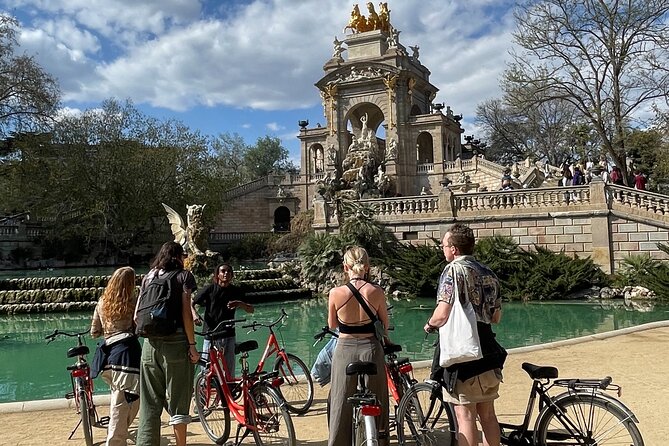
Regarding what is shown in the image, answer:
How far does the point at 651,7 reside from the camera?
20641 mm

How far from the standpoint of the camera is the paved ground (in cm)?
537

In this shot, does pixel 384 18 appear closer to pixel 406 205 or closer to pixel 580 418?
pixel 406 205

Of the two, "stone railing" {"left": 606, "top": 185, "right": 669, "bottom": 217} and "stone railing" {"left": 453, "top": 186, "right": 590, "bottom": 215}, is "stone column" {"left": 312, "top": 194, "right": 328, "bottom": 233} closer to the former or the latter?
"stone railing" {"left": 453, "top": 186, "right": 590, "bottom": 215}

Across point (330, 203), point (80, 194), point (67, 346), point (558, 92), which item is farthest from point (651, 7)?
point (80, 194)

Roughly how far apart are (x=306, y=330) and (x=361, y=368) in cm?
982

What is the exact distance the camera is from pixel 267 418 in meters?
4.83

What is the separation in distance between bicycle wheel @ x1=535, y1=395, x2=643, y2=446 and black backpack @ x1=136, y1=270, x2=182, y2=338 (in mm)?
2816

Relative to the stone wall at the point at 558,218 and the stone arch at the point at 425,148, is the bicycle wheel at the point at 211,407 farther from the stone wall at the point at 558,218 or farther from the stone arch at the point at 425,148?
the stone arch at the point at 425,148

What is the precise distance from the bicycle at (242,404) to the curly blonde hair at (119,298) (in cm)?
85

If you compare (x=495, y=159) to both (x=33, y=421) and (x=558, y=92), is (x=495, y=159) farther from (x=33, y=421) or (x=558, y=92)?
(x=33, y=421)

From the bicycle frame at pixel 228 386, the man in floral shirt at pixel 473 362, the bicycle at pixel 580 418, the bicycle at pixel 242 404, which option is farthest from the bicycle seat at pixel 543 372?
the bicycle frame at pixel 228 386

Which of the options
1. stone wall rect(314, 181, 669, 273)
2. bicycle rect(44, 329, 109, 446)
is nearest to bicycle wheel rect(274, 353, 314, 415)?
bicycle rect(44, 329, 109, 446)

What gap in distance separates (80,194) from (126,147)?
12.7ft

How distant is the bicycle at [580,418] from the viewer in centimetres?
384
